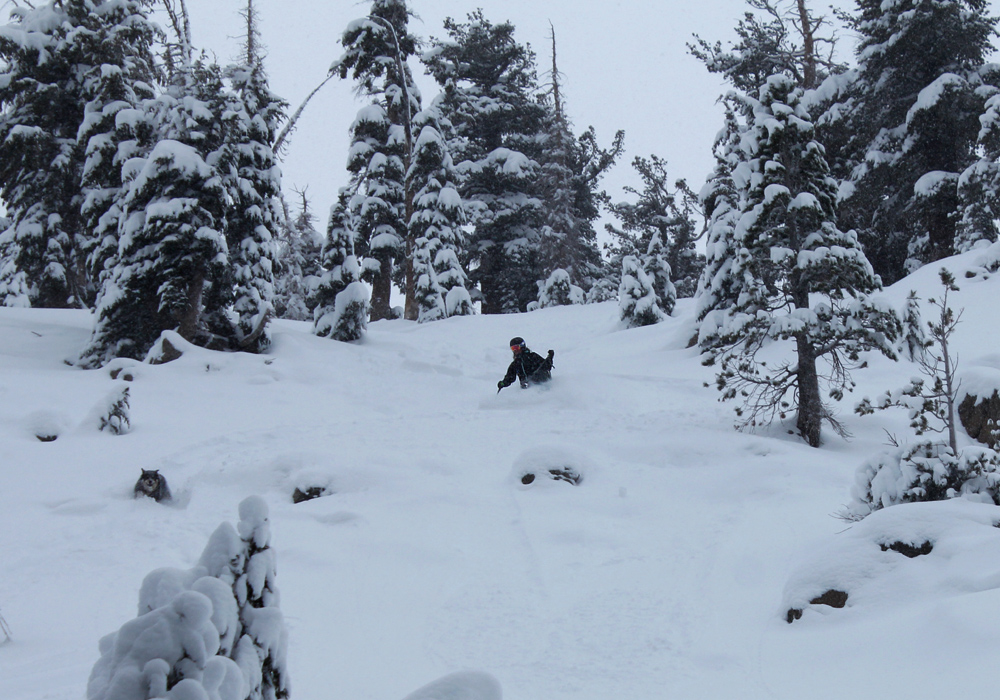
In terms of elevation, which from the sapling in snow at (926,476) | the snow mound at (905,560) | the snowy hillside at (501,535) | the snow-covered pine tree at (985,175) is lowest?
the snowy hillside at (501,535)

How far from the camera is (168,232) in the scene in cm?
1498

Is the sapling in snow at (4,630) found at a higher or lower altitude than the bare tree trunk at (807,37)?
lower

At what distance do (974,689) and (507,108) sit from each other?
31.8 m

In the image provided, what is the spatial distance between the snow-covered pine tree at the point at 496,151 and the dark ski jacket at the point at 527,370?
1676 centimetres

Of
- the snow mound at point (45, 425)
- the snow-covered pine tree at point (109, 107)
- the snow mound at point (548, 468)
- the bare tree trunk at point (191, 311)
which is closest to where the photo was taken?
the snow mound at point (548, 468)

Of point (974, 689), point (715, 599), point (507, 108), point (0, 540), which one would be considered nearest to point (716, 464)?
point (715, 599)

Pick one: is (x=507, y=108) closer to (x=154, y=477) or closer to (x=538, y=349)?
(x=538, y=349)

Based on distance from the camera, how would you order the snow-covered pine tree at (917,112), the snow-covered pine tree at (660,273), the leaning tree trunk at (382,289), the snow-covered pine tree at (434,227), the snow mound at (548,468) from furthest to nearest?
the leaning tree trunk at (382,289) → the snow-covered pine tree at (660,273) → the snow-covered pine tree at (434,227) → the snow-covered pine tree at (917,112) → the snow mound at (548,468)

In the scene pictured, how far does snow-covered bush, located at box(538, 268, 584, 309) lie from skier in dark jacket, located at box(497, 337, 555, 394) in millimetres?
14937

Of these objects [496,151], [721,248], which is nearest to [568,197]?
[496,151]

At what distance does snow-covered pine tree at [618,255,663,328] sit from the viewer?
72.8ft

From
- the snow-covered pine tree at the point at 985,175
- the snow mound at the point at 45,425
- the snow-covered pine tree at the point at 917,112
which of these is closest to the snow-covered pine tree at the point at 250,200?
the snow mound at the point at 45,425

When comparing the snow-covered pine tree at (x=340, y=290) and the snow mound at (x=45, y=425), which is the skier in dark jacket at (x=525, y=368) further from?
the snow mound at (x=45, y=425)

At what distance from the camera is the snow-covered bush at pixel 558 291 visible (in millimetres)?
29828
